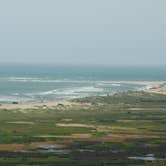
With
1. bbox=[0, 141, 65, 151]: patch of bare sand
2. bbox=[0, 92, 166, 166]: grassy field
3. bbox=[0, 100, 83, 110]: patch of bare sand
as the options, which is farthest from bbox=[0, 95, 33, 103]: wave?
bbox=[0, 141, 65, 151]: patch of bare sand

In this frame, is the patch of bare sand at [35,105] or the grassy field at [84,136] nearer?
the grassy field at [84,136]

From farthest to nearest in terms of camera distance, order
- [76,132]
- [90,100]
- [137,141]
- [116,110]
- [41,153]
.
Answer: [90,100] < [116,110] < [76,132] < [137,141] < [41,153]

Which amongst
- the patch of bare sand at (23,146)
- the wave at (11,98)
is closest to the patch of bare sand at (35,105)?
the wave at (11,98)

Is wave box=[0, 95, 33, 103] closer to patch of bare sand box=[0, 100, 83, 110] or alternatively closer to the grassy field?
patch of bare sand box=[0, 100, 83, 110]

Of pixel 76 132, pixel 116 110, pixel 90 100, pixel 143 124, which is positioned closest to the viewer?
pixel 76 132

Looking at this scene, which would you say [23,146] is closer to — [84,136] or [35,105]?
[84,136]

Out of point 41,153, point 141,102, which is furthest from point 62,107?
point 41,153

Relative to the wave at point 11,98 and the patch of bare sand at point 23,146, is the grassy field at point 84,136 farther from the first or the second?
the wave at point 11,98

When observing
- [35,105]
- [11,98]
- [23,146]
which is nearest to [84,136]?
[23,146]

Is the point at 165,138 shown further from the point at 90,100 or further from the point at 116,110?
the point at 90,100
